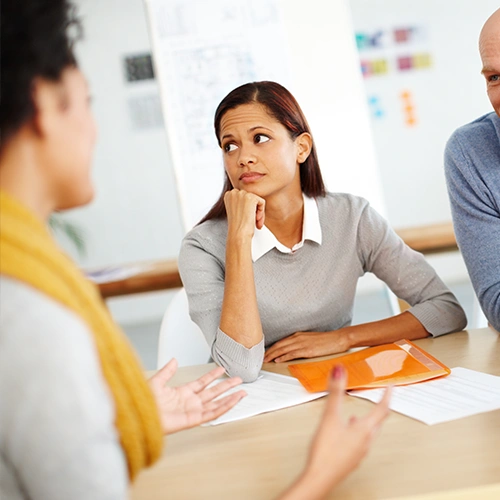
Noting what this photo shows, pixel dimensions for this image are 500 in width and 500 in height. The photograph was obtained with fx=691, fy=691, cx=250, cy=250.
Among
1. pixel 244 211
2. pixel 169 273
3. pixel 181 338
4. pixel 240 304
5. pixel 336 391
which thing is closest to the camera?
pixel 336 391

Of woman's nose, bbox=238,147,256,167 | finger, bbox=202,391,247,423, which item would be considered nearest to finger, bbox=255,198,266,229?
woman's nose, bbox=238,147,256,167

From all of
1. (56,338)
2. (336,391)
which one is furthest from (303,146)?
(56,338)

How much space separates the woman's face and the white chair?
1.22ft

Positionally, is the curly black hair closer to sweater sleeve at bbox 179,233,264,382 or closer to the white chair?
sweater sleeve at bbox 179,233,264,382

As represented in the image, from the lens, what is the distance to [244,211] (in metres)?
1.59

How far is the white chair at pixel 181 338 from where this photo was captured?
1.79m

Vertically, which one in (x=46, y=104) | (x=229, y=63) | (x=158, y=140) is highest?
(x=229, y=63)

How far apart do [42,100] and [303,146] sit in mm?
1262

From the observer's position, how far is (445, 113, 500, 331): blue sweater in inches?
60.5

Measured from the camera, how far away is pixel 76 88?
656mm

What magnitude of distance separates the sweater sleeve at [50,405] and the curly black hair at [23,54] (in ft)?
0.51

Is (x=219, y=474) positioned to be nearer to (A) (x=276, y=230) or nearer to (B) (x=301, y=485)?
(B) (x=301, y=485)

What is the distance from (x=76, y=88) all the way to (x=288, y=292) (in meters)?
1.10

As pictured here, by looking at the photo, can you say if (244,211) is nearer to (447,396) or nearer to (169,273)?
(447,396)
